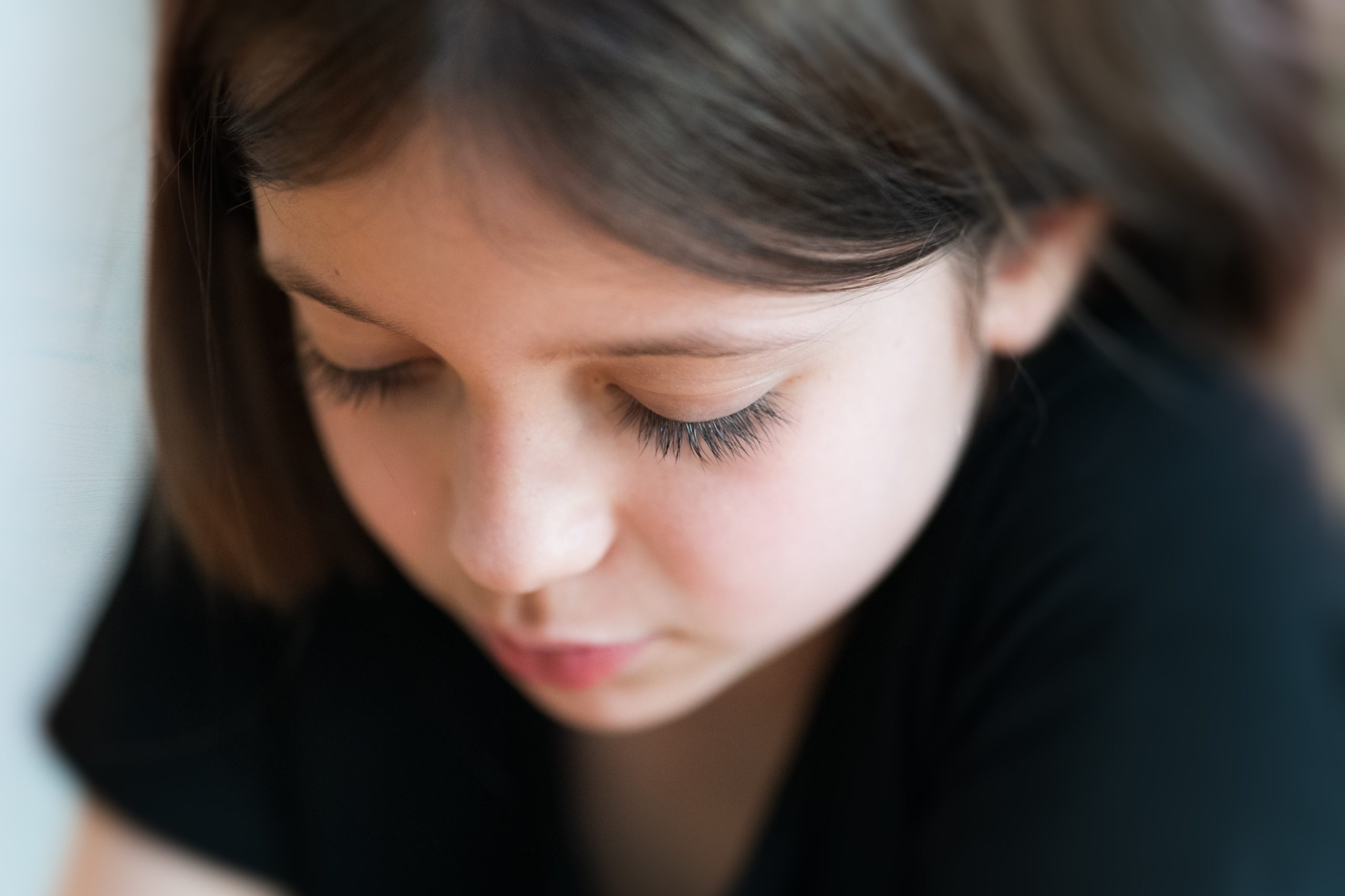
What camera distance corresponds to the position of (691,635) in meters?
0.50

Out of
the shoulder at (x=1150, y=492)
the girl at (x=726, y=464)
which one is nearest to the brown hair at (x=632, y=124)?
the girl at (x=726, y=464)

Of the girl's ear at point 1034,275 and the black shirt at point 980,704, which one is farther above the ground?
the girl's ear at point 1034,275

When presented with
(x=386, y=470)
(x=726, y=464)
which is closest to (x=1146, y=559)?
(x=726, y=464)

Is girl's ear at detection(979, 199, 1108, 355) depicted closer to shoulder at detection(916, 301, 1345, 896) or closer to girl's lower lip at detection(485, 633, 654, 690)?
shoulder at detection(916, 301, 1345, 896)

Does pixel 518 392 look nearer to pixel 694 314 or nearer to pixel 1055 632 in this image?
pixel 694 314

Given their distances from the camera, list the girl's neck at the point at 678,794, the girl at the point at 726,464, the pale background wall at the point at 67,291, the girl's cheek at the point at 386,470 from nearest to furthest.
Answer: the pale background wall at the point at 67,291, the girl at the point at 726,464, the girl's cheek at the point at 386,470, the girl's neck at the point at 678,794

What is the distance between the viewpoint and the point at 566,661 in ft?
1.71

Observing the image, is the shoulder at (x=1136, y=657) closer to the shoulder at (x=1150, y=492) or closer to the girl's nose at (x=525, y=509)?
the shoulder at (x=1150, y=492)

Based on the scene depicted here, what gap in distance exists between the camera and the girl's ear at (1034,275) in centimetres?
48

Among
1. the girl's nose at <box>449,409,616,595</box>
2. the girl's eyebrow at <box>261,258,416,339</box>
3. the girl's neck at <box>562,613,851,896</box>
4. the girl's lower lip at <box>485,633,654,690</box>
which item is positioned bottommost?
the girl's neck at <box>562,613,851,896</box>

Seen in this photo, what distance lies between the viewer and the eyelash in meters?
0.41

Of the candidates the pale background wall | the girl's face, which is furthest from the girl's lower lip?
the pale background wall

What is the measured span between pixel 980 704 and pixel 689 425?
247 millimetres

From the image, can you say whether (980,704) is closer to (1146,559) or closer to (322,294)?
(1146,559)
